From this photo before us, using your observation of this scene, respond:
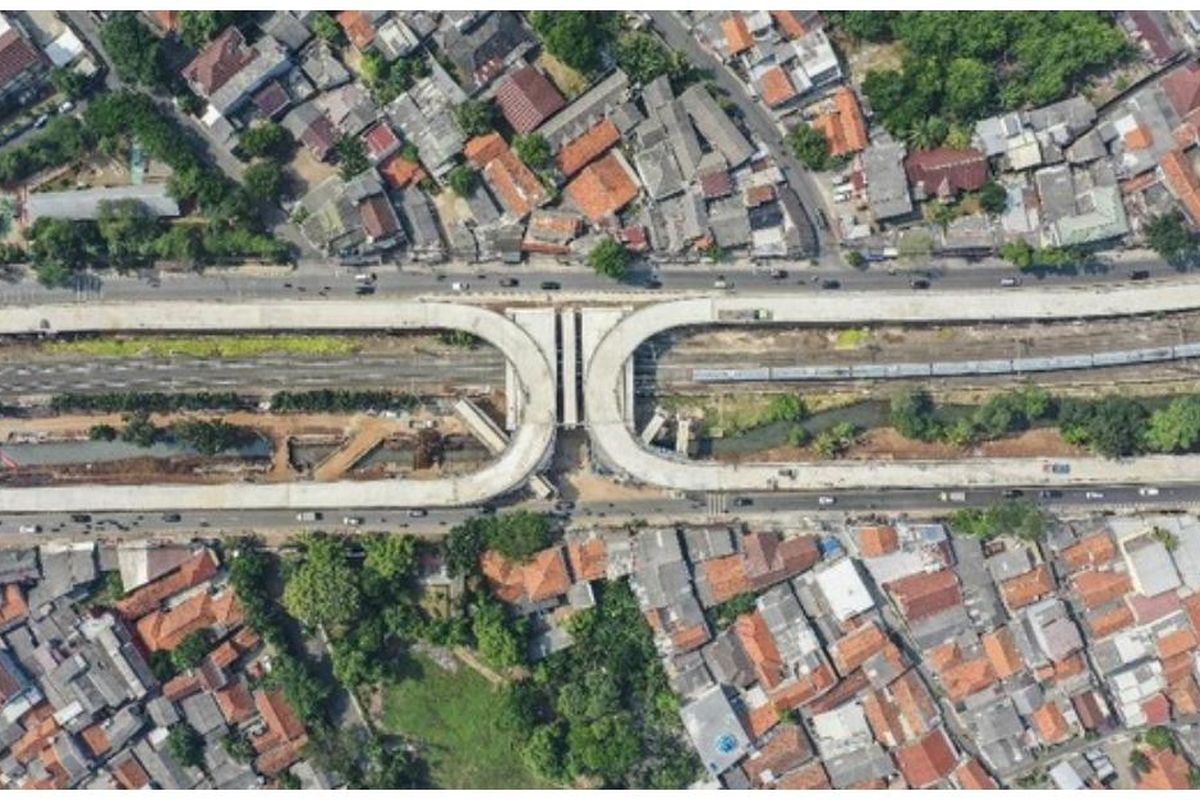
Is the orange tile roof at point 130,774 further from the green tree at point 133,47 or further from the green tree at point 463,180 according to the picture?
the green tree at point 133,47

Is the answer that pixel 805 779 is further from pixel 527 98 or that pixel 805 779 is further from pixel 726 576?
pixel 527 98

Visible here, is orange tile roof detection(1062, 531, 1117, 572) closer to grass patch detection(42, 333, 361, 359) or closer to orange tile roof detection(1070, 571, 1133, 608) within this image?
orange tile roof detection(1070, 571, 1133, 608)

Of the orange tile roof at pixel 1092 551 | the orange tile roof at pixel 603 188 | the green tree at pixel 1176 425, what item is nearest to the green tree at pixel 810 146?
the orange tile roof at pixel 603 188

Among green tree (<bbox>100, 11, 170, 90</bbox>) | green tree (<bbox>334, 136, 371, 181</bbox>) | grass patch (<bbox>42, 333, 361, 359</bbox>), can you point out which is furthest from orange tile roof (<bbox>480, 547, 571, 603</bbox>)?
green tree (<bbox>100, 11, 170, 90</bbox>)

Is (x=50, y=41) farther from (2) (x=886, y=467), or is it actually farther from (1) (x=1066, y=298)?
(1) (x=1066, y=298)

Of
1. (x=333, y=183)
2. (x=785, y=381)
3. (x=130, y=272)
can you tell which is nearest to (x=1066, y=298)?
(x=785, y=381)

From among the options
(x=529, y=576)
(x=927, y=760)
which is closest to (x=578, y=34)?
(x=529, y=576)
